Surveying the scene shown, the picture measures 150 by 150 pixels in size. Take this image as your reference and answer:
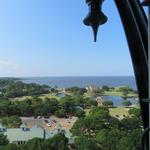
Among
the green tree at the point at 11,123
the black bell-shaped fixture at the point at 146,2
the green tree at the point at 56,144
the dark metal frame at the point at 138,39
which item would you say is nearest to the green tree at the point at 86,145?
the green tree at the point at 56,144

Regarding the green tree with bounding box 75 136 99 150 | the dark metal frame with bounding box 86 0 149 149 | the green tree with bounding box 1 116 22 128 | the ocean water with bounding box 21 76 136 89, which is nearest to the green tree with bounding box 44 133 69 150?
the green tree with bounding box 75 136 99 150

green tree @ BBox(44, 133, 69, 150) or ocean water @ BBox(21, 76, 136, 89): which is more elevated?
ocean water @ BBox(21, 76, 136, 89)

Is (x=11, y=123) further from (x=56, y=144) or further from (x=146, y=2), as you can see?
(x=146, y=2)

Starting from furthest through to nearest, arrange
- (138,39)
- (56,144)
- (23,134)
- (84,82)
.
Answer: (84,82), (23,134), (56,144), (138,39)

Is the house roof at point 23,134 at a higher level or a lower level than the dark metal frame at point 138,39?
lower

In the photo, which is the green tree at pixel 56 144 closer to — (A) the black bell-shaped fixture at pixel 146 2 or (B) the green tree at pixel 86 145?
(B) the green tree at pixel 86 145

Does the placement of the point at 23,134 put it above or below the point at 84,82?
below

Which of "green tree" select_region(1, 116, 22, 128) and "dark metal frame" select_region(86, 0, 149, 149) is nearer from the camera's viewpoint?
"dark metal frame" select_region(86, 0, 149, 149)

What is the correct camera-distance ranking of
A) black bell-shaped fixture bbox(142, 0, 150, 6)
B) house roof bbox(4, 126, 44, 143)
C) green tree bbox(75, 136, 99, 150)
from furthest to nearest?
house roof bbox(4, 126, 44, 143) < green tree bbox(75, 136, 99, 150) < black bell-shaped fixture bbox(142, 0, 150, 6)

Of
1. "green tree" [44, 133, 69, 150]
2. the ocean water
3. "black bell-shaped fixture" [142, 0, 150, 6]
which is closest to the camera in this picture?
"black bell-shaped fixture" [142, 0, 150, 6]

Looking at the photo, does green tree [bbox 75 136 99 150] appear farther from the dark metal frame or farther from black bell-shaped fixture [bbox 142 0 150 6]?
black bell-shaped fixture [bbox 142 0 150 6]

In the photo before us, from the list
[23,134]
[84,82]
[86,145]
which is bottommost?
[23,134]

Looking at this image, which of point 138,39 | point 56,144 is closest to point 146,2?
point 138,39

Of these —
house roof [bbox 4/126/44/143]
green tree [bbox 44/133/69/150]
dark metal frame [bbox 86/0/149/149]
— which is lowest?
house roof [bbox 4/126/44/143]
